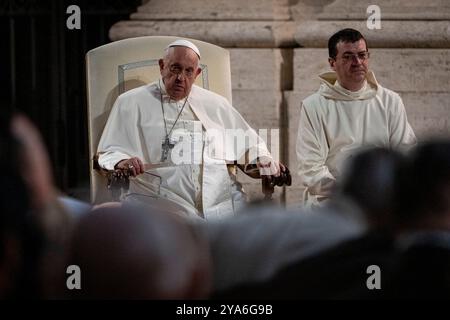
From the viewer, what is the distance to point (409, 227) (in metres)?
2.20

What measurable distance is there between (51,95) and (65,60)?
0.58ft

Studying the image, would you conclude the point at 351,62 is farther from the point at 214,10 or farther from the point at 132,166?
the point at 214,10

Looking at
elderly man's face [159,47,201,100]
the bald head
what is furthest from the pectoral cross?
the bald head

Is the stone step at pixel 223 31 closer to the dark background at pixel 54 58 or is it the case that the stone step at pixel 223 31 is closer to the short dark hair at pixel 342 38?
the dark background at pixel 54 58

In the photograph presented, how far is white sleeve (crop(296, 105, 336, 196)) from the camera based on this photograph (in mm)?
4664

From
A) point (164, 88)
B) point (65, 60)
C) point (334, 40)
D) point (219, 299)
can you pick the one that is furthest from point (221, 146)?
point (219, 299)

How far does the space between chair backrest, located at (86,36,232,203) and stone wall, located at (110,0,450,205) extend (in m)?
0.55

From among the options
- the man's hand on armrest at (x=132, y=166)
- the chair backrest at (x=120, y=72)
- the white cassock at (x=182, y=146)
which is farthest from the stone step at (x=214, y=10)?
the man's hand on armrest at (x=132, y=166)

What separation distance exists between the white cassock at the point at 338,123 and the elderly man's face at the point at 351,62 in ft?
0.22

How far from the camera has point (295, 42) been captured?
5770mm

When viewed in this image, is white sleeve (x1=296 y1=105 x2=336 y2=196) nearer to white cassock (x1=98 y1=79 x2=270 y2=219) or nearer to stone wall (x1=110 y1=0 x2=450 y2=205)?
white cassock (x1=98 y1=79 x2=270 y2=219)

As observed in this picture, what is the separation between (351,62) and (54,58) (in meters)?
1.80

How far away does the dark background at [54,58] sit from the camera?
220 inches

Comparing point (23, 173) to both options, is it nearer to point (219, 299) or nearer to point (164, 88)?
point (219, 299)
